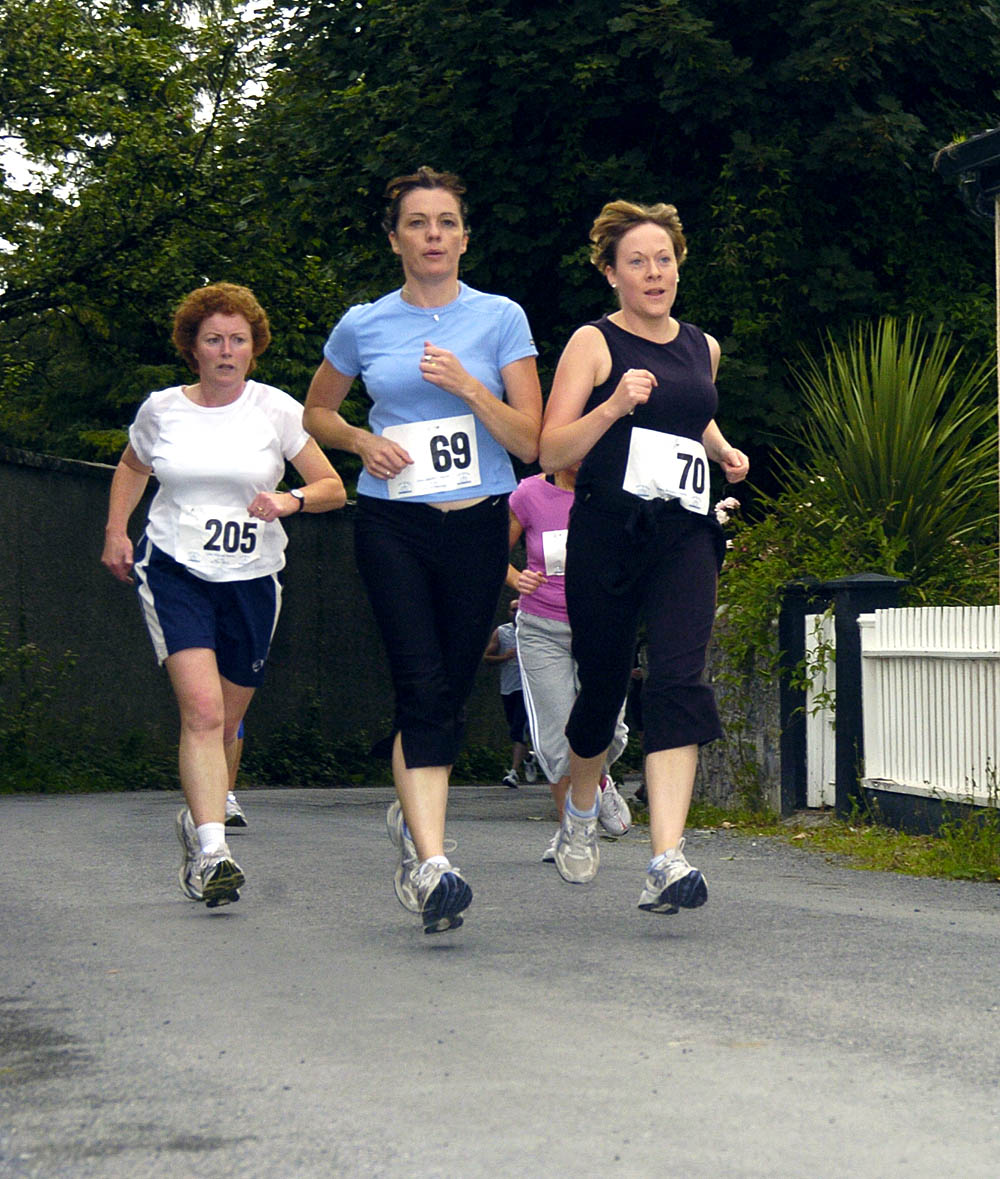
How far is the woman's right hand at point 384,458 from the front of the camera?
5.36 m

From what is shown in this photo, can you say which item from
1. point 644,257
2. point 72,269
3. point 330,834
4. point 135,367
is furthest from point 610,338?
point 135,367

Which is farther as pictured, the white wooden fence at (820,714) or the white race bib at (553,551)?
the white wooden fence at (820,714)

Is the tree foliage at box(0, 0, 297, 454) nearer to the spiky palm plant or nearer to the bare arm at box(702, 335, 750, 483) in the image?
the spiky palm plant

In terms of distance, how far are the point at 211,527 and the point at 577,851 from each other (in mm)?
1525

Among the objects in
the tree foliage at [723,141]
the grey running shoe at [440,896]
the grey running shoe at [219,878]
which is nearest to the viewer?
the grey running shoe at [440,896]

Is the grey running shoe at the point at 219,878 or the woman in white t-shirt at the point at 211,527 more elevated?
the woman in white t-shirt at the point at 211,527

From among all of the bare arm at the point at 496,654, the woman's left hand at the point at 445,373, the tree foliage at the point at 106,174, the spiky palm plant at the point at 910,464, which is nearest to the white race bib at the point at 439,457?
the woman's left hand at the point at 445,373

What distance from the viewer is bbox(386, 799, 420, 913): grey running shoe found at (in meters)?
5.32

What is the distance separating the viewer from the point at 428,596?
5512 mm

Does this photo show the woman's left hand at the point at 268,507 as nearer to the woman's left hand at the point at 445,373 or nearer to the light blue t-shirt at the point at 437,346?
the light blue t-shirt at the point at 437,346

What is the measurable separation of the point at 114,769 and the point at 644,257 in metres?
9.73

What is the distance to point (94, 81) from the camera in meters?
20.5

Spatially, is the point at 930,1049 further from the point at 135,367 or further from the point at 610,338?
the point at 135,367

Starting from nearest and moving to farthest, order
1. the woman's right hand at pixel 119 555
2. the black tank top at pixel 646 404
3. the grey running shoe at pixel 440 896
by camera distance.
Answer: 1. the grey running shoe at pixel 440 896
2. the black tank top at pixel 646 404
3. the woman's right hand at pixel 119 555
